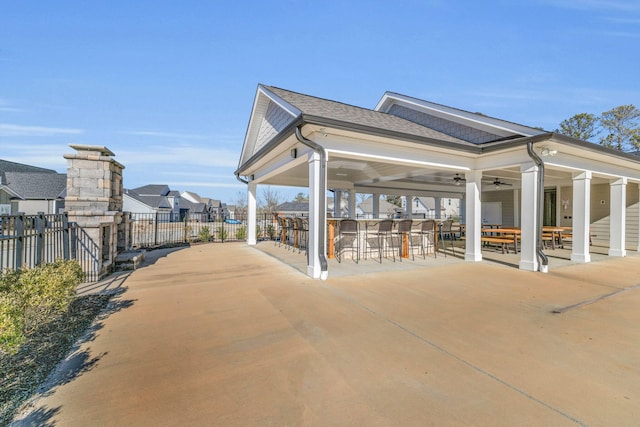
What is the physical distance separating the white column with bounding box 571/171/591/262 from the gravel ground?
10.7m

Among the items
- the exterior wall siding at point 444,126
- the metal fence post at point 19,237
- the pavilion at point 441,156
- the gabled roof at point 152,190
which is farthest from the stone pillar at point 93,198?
the gabled roof at point 152,190

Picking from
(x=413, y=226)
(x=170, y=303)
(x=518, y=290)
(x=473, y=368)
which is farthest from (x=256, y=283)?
(x=413, y=226)

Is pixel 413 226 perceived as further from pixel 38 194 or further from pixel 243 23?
pixel 38 194

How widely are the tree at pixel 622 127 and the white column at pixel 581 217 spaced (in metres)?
26.0

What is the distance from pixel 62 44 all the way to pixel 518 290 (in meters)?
13.3

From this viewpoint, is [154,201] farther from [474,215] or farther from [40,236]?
[474,215]

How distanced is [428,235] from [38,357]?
8787 millimetres

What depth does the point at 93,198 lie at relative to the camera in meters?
5.64

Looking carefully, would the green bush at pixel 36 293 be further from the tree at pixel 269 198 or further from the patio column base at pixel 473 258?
the tree at pixel 269 198

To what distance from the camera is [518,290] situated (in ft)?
16.0

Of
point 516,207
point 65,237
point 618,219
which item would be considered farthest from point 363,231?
point 516,207

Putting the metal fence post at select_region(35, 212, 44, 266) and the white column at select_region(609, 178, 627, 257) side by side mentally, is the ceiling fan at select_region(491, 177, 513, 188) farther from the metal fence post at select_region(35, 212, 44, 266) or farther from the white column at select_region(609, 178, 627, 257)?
the metal fence post at select_region(35, 212, 44, 266)

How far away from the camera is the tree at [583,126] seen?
26648 millimetres

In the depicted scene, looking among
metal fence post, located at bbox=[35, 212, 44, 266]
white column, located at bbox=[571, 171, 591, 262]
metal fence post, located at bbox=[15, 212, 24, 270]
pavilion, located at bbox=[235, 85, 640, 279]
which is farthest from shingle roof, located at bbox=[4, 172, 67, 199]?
white column, located at bbox=[571, 171, 591, 262]
